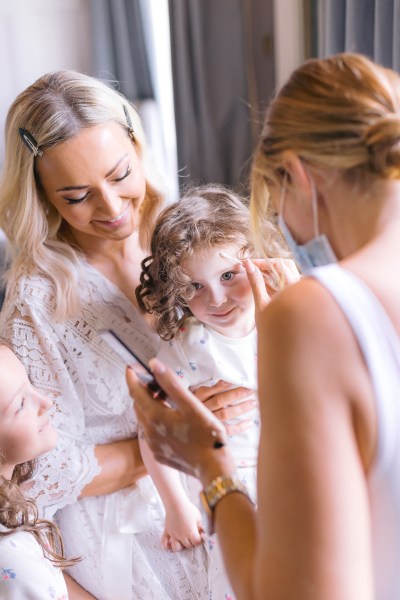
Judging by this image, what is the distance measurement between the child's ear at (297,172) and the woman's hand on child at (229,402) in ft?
2.44

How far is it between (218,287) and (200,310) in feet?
0.24

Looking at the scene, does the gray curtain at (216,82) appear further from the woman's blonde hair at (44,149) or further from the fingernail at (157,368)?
the fingernail at (157,368)

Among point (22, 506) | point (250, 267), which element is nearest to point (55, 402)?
point (22, 506)

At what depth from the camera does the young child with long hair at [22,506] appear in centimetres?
135

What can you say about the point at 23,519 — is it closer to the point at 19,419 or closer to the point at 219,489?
the point at 19,419

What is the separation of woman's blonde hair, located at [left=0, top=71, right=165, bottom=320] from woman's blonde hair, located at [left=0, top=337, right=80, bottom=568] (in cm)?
40

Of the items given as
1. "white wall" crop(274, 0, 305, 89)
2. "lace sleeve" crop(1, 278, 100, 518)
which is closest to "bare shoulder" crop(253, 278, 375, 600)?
"lace sleeve" crop(1, 278, 100, 518)

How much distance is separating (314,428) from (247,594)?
8.8 inches

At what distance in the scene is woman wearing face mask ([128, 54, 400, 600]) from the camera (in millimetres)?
777

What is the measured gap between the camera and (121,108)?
173 centimetres

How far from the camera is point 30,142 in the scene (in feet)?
5.35

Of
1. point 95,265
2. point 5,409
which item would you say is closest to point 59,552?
point 5,409

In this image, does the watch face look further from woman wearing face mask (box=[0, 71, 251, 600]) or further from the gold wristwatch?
woman wearing face mask (box=[0, 71, 251, 600])

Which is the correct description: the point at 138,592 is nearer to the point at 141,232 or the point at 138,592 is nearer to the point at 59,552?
the point at 59,552
